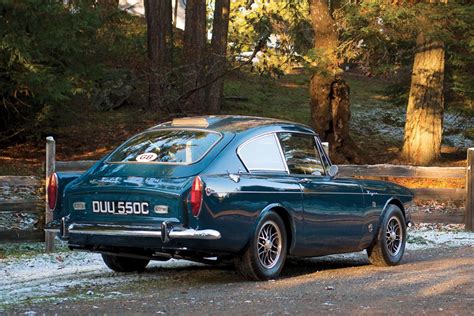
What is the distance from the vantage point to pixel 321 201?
10.1 meters

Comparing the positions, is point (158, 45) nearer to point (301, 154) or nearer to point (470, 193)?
point (470, 193)

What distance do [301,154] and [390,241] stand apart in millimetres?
1894

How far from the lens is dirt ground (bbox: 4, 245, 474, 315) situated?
7.54 m

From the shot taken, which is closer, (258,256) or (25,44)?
(258,256)

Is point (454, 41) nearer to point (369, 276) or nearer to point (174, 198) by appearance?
point (369, 276)

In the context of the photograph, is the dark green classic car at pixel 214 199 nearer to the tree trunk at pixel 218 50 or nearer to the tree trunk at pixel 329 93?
the tree trunk at pixel 329 93

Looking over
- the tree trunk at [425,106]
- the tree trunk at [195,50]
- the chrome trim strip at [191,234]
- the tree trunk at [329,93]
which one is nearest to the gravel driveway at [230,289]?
the chrome trim strip at [191,234]

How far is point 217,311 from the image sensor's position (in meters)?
7.43

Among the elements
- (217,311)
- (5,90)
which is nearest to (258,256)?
(217,311)

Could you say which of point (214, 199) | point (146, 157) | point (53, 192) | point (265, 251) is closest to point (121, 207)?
point (146, 157)

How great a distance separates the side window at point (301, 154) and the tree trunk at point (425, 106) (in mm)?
14570

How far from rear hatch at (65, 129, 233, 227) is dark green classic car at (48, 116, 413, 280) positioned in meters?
0.01

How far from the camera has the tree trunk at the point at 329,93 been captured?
2325cm

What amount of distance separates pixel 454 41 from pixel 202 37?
355 inches
